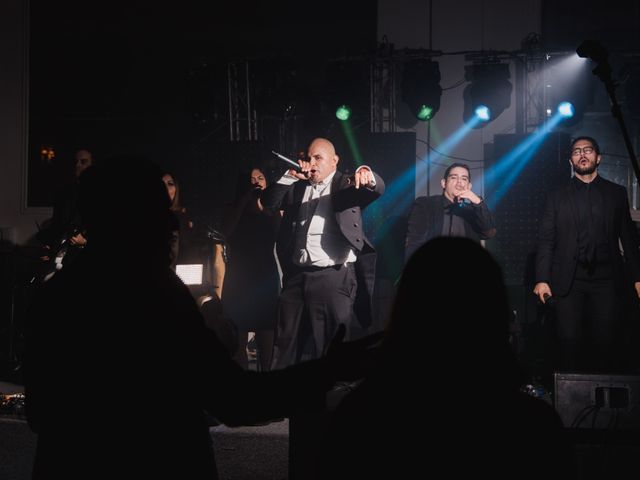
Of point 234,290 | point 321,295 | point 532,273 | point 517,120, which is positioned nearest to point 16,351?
point 234,290

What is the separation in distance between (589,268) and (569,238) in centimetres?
25

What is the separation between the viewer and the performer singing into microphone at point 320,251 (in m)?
4.89

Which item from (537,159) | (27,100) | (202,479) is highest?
(27,100)

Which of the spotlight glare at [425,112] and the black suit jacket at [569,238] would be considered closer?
the black suit jacket at [569,238]

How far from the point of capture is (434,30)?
7641 millimetres

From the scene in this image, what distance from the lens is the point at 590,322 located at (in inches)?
203

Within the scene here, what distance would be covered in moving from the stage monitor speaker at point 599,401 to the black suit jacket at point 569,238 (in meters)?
1.29

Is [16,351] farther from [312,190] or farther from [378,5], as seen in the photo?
[378,5]

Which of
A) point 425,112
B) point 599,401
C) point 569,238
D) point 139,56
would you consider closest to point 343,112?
point 425,112

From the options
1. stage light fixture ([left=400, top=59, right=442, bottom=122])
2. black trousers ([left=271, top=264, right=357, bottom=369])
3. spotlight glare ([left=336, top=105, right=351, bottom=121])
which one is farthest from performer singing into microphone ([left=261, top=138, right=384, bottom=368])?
stage light fixture ([left=400, top=59, right=442, bottom=122])

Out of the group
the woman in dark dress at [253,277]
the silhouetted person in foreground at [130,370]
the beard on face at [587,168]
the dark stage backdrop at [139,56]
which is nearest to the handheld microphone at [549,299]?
the beard on face at [587,168]

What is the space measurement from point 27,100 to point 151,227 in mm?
7731

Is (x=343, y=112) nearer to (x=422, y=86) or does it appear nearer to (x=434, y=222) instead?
(x=422, y=86)

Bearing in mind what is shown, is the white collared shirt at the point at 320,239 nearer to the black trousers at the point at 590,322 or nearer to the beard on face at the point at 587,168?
the black trousers at the point at 590,322
